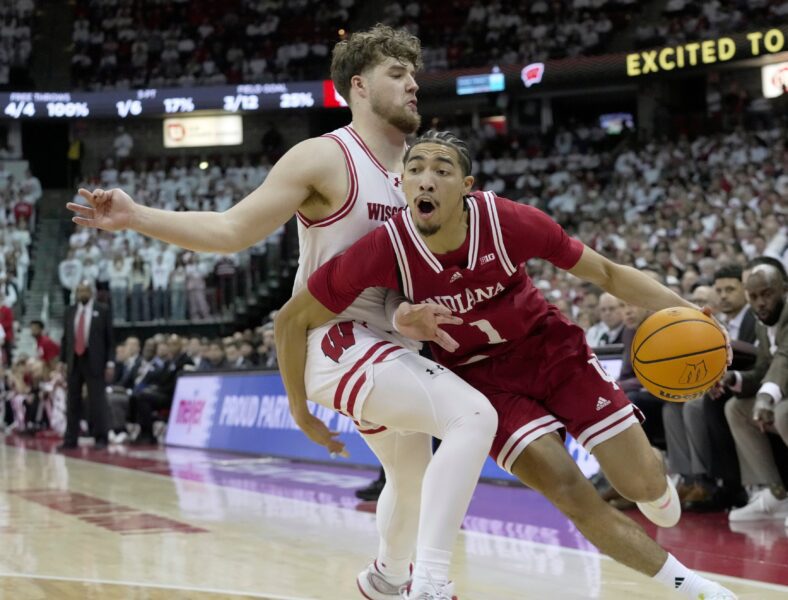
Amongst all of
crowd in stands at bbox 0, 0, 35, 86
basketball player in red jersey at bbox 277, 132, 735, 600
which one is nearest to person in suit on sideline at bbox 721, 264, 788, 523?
basketball player in red jersey at bbox 277, 132, 735, 600

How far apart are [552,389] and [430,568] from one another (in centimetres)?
91

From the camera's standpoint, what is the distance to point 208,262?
69.3ft

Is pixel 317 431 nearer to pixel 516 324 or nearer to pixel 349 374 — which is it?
pixel 349 374

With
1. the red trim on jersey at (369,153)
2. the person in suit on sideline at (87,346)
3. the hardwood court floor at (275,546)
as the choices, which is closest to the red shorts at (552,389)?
the red trim on jersey at (369,153)

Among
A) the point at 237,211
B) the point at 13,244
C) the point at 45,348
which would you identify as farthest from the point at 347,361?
the point at 13,244

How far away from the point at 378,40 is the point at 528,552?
9.16 ft

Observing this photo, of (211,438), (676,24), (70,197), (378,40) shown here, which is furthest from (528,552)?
(70,197)

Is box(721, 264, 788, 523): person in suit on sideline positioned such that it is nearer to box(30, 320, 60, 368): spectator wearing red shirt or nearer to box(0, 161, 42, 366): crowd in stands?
box(30, 320, 60, 368): spectator wearing red shirt

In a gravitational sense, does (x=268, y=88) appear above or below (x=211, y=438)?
above

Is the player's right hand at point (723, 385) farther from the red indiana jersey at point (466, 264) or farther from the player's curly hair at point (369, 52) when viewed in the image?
the player's curly hair at point (369, 52)

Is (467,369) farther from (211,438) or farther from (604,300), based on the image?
(211,438)

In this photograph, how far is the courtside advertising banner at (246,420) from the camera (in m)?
10.3

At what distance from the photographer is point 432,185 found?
3645 millimetres

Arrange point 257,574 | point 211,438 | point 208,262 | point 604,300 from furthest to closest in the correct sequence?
point 208,262, point 211,438, point 604,300, point 257,574
